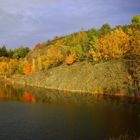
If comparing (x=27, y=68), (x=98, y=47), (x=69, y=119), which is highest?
(x=98, y=47)

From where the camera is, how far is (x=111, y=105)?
85.8 m

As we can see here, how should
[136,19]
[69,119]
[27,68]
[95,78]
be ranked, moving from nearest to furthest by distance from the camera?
[69,119] < [95,78] < [136,19] < [27,68]

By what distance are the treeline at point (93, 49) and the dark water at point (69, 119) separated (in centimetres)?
3228

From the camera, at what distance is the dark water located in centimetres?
5494

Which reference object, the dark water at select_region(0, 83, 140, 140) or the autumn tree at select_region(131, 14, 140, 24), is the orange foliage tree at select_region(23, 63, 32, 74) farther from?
the dark water at select_region(0, 83, 140, 140)

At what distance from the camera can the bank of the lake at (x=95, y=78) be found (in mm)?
106287

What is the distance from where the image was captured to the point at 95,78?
120m

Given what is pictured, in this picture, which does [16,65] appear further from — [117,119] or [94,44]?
[117,119]

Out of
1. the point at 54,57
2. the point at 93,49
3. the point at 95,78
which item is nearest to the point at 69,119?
the point at 95,78

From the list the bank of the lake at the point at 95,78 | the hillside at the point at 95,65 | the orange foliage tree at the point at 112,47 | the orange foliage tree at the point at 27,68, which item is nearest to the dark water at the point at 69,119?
the bank of the lake at the point at 95,78

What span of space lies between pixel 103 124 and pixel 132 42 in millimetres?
65678

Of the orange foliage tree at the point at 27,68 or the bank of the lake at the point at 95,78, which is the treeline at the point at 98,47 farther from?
the bank of the lake at the point at 95,78

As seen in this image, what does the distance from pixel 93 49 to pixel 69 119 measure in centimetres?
7670

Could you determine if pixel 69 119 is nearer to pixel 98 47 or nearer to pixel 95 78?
pixel 95 78
